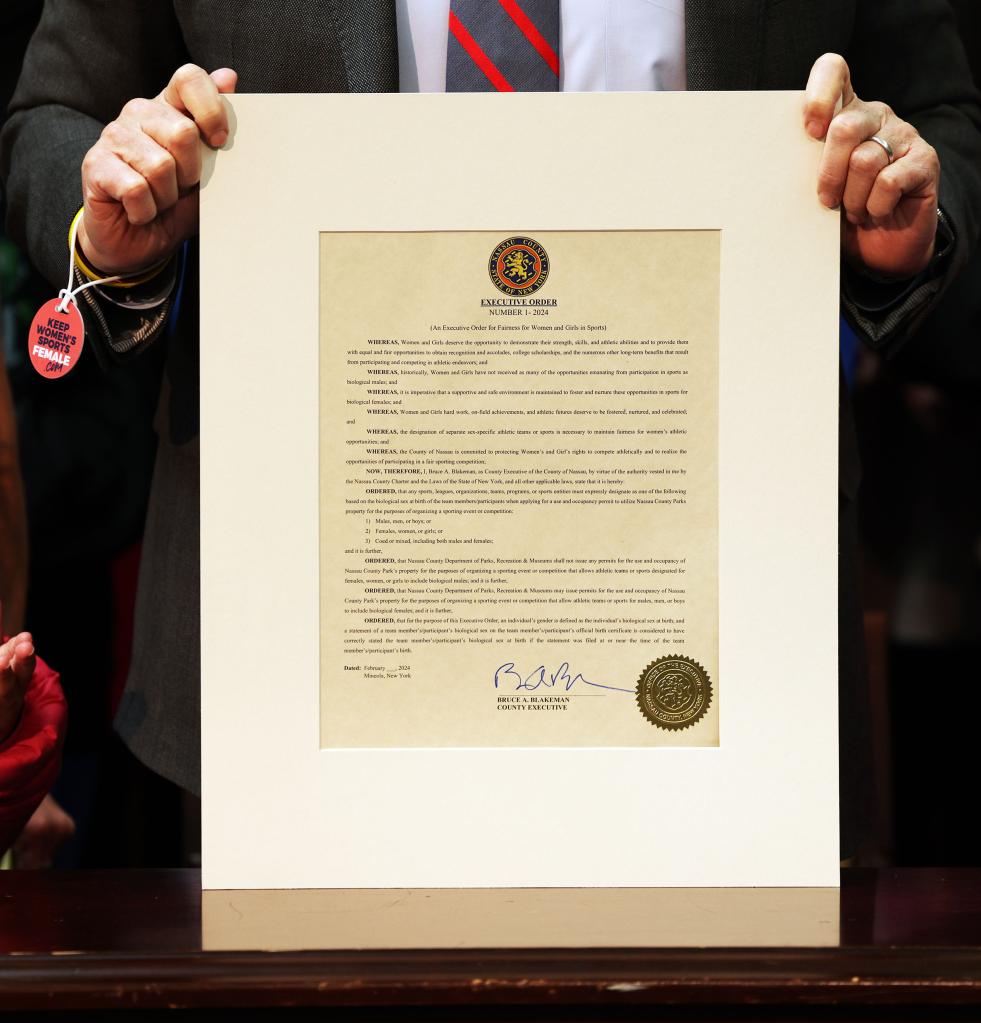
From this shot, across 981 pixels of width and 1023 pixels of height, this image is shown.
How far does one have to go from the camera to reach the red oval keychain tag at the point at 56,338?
81cm

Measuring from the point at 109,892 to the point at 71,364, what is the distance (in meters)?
0.34

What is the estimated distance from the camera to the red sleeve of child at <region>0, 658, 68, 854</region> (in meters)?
0.81

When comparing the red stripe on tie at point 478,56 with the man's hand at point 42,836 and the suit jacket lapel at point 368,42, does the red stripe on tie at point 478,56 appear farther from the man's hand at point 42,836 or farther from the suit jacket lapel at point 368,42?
the man's hand at point 42,836

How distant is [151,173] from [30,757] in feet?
1.29

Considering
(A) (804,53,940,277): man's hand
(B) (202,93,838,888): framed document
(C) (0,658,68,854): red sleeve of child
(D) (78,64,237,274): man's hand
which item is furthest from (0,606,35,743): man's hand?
(A) (804,53,940,277): man's hand

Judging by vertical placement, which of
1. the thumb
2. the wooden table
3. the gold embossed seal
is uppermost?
the thumb

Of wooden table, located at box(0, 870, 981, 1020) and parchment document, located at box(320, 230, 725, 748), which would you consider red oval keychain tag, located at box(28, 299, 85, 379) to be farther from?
wooden table, located at box(0, 870, 981, 1020)

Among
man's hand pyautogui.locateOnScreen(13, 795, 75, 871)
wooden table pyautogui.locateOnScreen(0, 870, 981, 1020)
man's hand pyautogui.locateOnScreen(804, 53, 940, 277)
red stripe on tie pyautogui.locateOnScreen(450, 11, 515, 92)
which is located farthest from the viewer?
man's hand pyautogui.locateOnScreen(13, 795, 75, 871)

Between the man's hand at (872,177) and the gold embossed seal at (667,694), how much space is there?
303 millimetres

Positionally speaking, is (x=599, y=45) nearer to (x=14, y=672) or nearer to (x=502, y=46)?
(x=502, y=46)

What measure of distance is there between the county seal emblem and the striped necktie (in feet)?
0.76
